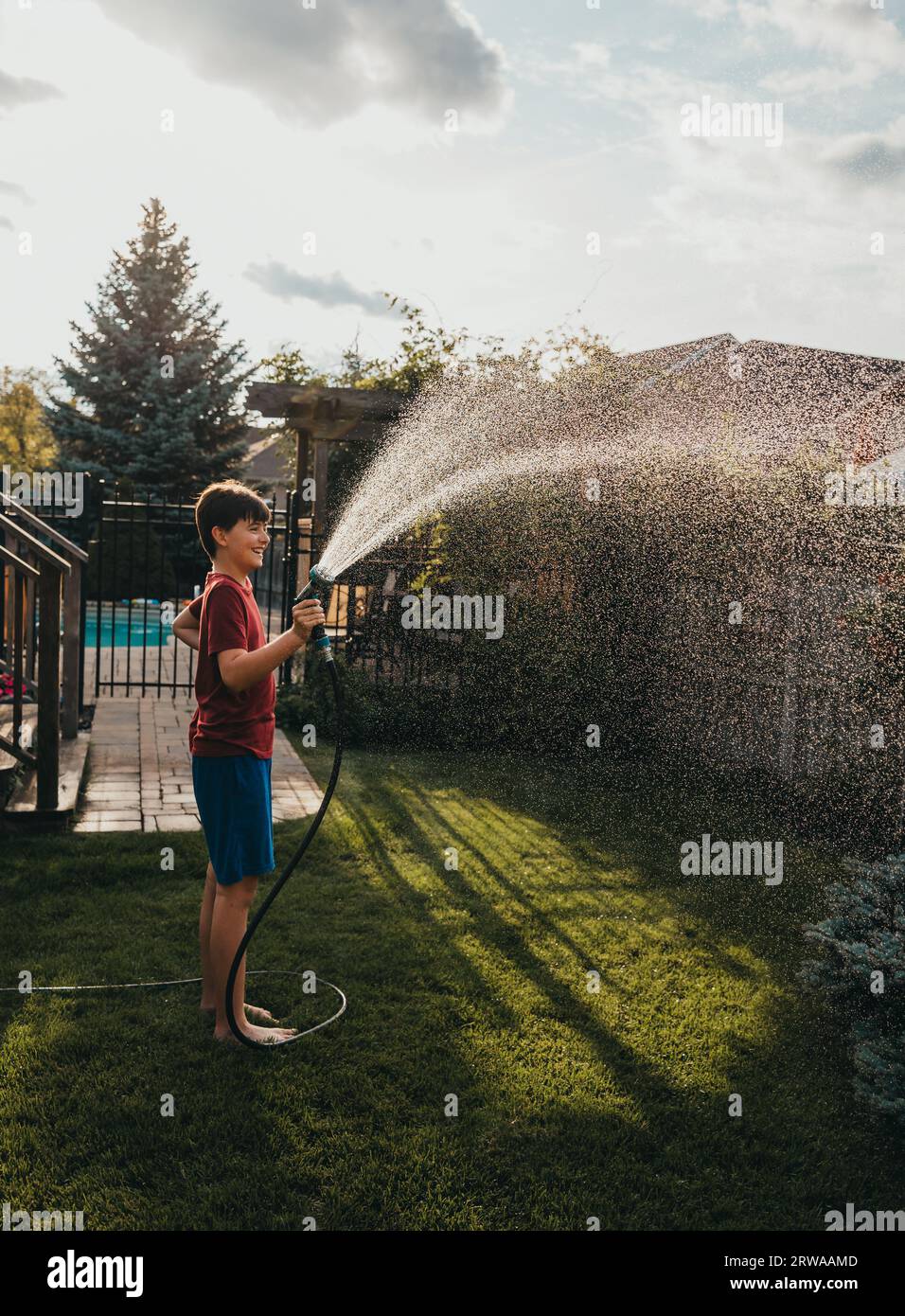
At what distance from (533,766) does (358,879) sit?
313cm

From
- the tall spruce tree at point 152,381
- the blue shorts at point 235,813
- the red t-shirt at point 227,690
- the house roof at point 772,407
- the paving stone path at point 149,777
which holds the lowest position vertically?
the paving stone path at point 149,777

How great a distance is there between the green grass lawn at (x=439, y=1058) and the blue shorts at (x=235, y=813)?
0.67m

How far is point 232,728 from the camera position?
3.24 meters

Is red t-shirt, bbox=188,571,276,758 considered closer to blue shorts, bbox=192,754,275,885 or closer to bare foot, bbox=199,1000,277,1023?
blue shorts, bbox=192,754,275,885

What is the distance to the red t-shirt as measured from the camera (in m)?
3.16

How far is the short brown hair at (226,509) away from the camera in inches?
128

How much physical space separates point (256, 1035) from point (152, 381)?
2111cm

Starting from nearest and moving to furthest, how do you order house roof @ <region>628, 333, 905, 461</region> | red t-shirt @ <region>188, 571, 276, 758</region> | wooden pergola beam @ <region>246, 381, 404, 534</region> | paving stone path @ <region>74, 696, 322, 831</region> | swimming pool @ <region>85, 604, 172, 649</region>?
red t-shirt @ <region>188, 571, 276, 758</region>, paving stone path @ <region>74, 696, 322, 831</region>, house roof @ <region>628, 333, 905, 461</region>, wooden pergola beam @ <region>246, 381, 404, 534</region>, swimming pool @ <region>85, 604, 172, 649</region>

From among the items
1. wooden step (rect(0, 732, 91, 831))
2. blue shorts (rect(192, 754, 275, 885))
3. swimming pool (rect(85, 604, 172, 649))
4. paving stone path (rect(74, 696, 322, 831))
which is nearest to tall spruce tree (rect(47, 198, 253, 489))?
swimming pool (rect(85, 604, 172, 649))

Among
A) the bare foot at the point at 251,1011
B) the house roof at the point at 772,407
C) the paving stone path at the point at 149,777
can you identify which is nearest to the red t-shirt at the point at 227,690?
the bare foot at the point at 251,1011

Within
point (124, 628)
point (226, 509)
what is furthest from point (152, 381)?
point (226, 509)

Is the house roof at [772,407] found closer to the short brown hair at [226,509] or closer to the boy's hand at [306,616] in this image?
the short brown hair at [226,509]
